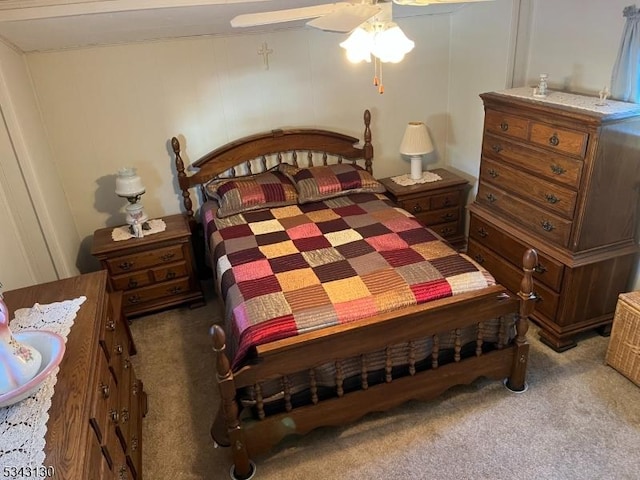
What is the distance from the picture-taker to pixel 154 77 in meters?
3.17

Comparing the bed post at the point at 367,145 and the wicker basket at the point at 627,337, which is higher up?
the bed post at the point at 367,145

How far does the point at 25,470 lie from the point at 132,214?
216cm

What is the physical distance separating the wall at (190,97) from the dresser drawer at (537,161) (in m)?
1.05

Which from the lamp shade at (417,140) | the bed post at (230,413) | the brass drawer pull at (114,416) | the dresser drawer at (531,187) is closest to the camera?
the brass drawer pull at (114,416)

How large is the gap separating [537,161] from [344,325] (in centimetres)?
151

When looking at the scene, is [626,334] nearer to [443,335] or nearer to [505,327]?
[505,327]

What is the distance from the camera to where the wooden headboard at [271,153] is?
3.41m

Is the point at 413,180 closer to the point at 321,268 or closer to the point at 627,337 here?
the point at 321,268

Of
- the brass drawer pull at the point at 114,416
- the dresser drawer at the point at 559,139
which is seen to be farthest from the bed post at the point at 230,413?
the dresser drawer at the point at 559,139

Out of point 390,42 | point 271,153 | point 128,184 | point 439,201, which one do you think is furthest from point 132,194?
point 439,201

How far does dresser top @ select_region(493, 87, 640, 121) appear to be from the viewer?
2230mm

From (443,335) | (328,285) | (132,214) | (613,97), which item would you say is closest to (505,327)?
(443,335)

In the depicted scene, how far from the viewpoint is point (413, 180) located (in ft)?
12.2

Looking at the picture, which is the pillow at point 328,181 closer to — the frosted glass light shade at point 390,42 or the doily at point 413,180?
the doily at point 413,180
